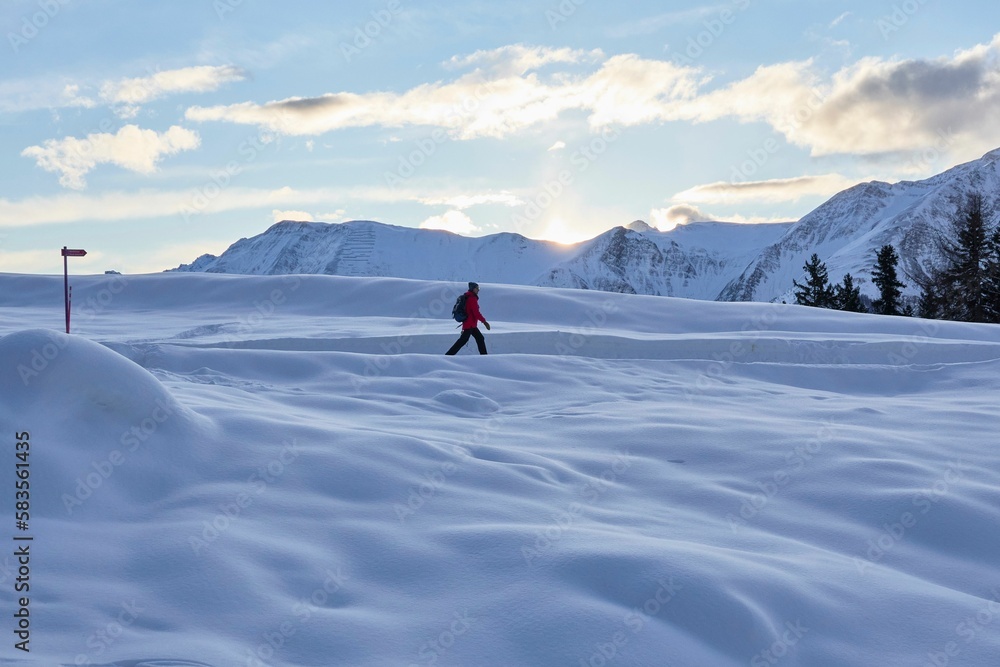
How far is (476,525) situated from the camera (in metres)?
4.15

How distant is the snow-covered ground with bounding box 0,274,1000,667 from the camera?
10.5ft

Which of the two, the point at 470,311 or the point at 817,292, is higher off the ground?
the point at 817,292

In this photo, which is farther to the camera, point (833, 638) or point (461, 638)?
point (833, 638)

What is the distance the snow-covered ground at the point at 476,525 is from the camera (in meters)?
3.21

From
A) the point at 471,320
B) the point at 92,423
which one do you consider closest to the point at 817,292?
the point at 471,320

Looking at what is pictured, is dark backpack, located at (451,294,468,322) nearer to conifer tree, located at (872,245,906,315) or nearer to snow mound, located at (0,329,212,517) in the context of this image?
snow mound, located at (0,329,212,517)

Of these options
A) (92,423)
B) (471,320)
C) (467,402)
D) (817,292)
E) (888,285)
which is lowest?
(467,402)

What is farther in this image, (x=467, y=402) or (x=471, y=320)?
(x=471, y=320)

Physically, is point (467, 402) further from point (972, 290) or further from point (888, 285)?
point (888, 285)

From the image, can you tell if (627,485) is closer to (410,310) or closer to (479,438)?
(479,438)

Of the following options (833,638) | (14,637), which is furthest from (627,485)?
(14,637)

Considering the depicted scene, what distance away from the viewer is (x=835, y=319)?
16844 millimetres

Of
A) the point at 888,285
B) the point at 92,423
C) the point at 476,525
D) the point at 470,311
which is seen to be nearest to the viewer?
the point at 476,525

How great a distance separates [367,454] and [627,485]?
1591mm
